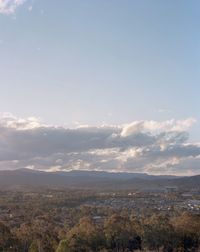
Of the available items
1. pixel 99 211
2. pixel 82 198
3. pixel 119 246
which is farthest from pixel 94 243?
pixel 82 198

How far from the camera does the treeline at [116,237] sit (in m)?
51.3

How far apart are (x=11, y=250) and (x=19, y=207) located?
192ft

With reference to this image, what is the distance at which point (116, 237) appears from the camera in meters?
55.0

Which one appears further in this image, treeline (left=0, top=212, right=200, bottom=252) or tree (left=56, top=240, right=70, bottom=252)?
treeline (left=0, top=212, right=200, bottom=252)

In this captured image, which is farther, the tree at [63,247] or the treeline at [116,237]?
the treeline at [116,237]

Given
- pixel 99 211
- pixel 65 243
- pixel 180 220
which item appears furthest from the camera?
pixel 99 211

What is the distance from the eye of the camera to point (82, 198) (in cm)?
14338

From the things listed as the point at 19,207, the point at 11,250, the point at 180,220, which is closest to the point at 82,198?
the point at 19,207

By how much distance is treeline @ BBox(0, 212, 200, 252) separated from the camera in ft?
168

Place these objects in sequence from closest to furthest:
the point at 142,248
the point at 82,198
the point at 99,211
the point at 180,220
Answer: the point at 142,248, the point at 180,220, the point at 99,211, the point at 82,198

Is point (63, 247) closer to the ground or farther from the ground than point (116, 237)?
closer to the ground

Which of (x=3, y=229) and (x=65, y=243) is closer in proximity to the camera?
(x=65, y=243)

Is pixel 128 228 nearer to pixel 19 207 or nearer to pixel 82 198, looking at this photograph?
pixel 19 207

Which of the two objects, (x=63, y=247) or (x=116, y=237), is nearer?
(x=63, y=247)
